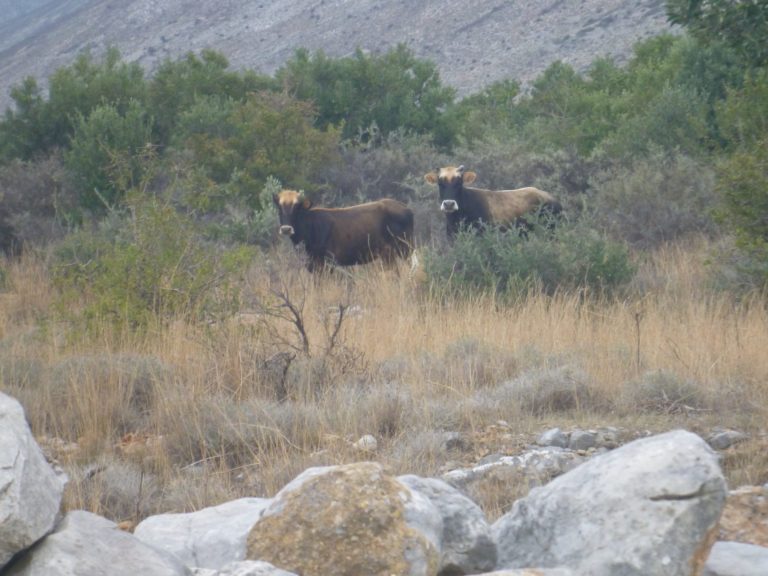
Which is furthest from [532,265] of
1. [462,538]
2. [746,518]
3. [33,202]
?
[33,202]

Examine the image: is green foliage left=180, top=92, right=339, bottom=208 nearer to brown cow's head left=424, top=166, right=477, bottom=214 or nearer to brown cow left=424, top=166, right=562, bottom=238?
brown cow left=424, top=166, right=562, bottom=238

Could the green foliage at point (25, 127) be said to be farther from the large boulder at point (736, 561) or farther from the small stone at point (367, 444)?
the large boulder at point (736, 561)

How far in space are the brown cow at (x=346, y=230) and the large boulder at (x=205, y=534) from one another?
10.2 metres

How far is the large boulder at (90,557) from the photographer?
3482mm

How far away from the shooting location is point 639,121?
17.8 m

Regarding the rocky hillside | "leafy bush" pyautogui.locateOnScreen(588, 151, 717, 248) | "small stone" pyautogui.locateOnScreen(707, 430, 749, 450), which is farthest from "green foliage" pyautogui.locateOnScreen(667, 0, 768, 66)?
the rocky hillside

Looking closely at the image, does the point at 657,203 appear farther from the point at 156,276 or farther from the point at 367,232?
the point at 156,276

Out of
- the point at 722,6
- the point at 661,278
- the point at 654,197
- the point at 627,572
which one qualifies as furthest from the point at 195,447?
the point at 654,197

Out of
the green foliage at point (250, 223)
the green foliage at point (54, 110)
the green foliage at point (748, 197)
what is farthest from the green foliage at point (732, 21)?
the green foliage at point (54, 110)

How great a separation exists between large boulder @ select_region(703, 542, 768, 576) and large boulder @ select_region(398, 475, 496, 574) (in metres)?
0.75

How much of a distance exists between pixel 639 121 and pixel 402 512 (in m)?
14.7

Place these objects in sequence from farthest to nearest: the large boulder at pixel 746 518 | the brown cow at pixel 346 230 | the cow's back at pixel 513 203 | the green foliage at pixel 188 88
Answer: the green foliage at pixel 188 88 → the cow's back at pixel 513 203 → the brown cow at pixel 346 230 → the large boulder at pixel 746 518

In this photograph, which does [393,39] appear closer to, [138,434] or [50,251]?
[50,251]

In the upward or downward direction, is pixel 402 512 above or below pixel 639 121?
above
